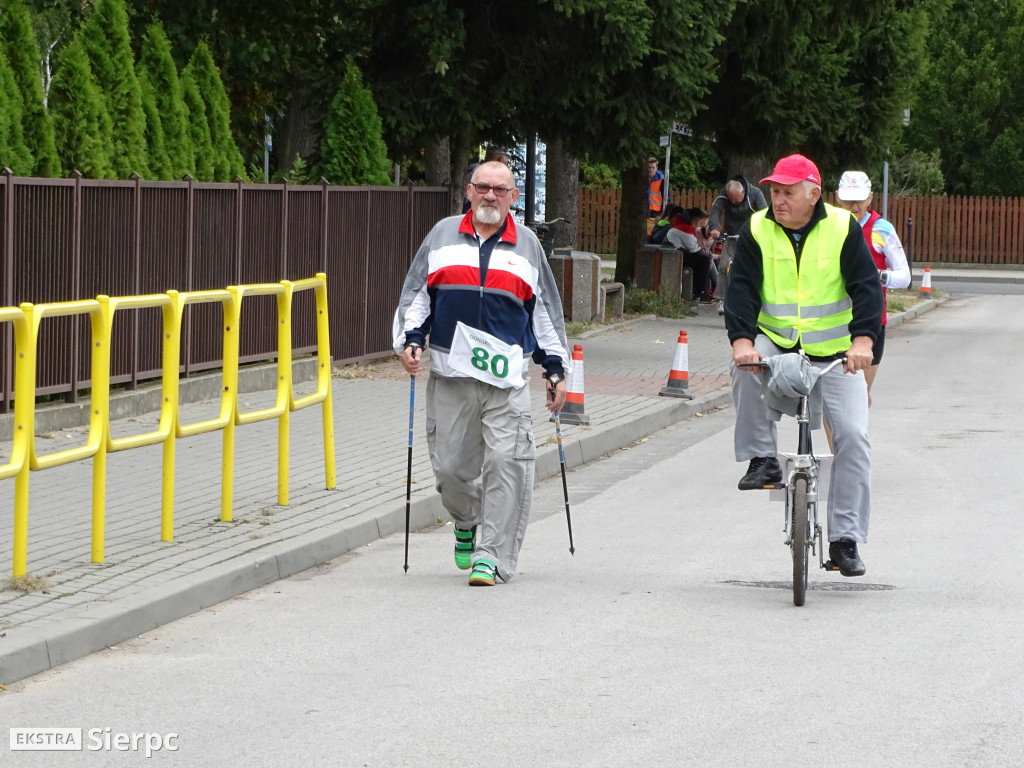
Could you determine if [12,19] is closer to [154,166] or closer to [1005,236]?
[154,166]

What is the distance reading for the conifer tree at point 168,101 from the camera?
15047 millimetres

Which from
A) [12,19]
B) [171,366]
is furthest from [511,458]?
[12,19]

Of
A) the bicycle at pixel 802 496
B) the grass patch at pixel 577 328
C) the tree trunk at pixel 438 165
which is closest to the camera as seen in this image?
the bicycle at pixel 802 496

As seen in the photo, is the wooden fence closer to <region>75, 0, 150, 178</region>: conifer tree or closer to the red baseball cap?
<region>75, 0, 150, 178</region>: conifer tree

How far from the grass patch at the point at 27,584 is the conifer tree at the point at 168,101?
8139mm

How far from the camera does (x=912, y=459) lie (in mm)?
12422

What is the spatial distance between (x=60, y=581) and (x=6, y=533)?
1.19 meters

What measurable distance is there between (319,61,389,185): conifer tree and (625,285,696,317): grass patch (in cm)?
797

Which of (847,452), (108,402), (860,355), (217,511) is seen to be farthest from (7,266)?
(860,355)

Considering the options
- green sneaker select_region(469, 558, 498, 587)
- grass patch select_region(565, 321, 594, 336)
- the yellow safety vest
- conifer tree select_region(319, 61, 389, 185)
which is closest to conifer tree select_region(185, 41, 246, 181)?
conifer tree select_region(319, 61, 389, 185)

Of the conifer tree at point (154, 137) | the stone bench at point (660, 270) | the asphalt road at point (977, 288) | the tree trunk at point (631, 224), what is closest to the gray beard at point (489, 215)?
the conifer tree at point (154, 137)

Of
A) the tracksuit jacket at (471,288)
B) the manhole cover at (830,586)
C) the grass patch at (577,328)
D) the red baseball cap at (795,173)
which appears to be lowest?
the manhole cover at (830,586)

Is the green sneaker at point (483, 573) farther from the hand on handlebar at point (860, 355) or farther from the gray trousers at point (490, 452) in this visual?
the hand on handlebar at point (860, 355)

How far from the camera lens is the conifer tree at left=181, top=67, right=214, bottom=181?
50.8ft
